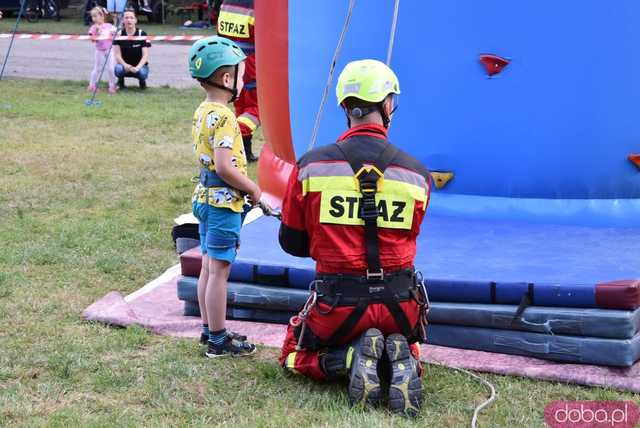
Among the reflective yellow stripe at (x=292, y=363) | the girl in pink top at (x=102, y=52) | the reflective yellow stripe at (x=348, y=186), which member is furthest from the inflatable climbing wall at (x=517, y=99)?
the girl in pink top at (x=102, y=52)

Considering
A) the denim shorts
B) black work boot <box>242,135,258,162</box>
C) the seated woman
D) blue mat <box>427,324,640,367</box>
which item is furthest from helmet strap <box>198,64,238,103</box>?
the seated woman

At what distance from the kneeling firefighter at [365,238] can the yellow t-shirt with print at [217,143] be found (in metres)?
0.40

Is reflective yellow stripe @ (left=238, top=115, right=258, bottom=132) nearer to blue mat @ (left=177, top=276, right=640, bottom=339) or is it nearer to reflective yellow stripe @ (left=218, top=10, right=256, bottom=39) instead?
reflective yellow stripe @ (left=218, top=10, right=256, bottom=39)

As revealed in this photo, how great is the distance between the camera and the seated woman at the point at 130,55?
48.6 feet

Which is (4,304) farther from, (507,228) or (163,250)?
(507,228)

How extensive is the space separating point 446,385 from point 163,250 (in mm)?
2951

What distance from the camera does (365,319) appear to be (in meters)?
4.12

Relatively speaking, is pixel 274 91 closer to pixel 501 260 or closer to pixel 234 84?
pixel 234 84

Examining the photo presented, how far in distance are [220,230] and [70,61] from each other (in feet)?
51.3

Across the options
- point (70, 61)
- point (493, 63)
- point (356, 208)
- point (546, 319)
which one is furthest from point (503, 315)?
point (70, 61)

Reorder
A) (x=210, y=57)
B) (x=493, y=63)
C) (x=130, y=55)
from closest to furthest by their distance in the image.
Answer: (x=210, y=57) < (x=493, y=63) < (x=130, y=55)

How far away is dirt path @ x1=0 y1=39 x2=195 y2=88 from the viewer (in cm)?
1681

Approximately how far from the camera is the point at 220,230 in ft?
14.9

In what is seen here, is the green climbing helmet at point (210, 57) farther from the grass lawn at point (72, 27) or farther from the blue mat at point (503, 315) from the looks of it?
the grass lawn at point (72, 27)
